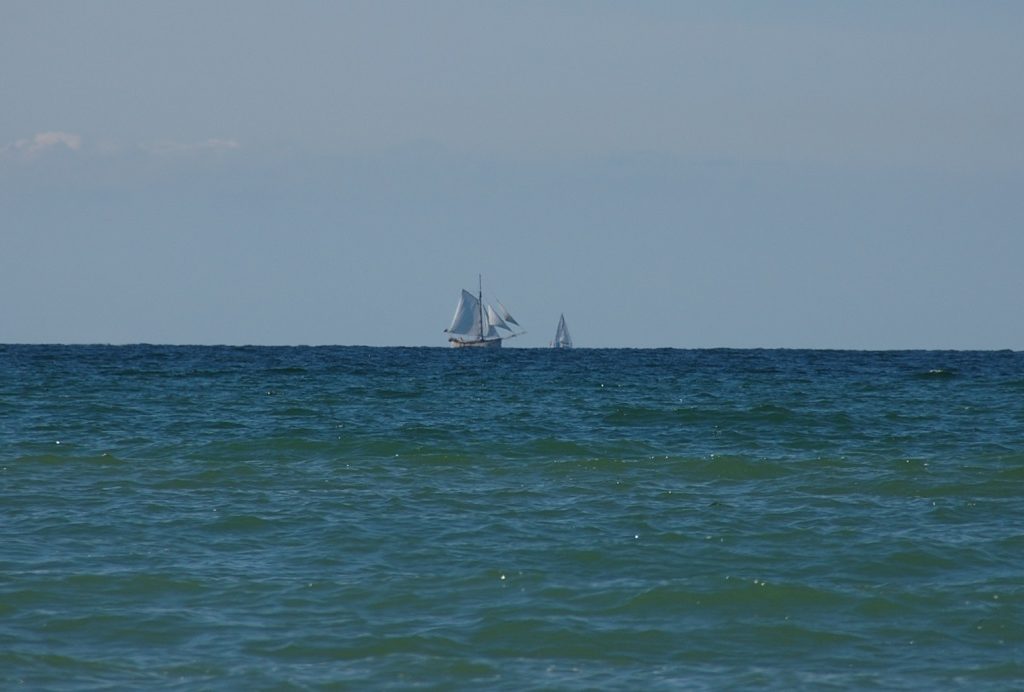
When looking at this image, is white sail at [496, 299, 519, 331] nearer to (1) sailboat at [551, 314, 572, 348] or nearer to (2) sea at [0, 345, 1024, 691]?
(1) sailboat at [551, 314, 572, 348]

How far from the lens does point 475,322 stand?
15462 cm

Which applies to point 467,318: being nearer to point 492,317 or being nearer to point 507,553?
point 492,317

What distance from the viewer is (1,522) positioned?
1612 cm

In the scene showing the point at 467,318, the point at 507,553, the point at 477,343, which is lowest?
the point at 507,553

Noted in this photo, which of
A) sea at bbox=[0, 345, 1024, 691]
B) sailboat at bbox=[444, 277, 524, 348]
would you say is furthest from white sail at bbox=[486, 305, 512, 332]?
sea at bbox=[0, 345, 1024, 691]

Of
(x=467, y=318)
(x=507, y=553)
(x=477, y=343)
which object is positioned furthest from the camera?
(x=467, y=318)

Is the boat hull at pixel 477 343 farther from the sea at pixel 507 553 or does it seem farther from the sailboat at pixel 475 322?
the sea at pixel 507 553

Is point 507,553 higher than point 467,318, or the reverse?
point 467,318

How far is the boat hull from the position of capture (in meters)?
153

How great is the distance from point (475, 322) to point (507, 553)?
140403mm

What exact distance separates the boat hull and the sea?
403 feet

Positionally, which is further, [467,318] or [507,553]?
[467,318]

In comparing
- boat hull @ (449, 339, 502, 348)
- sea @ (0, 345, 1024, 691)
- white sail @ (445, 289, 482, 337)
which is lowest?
sea @ (0, 345, 1024, 691)

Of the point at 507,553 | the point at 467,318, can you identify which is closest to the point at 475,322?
the point at 467,318
